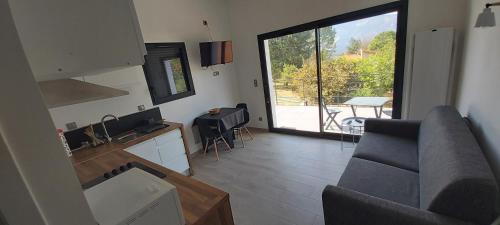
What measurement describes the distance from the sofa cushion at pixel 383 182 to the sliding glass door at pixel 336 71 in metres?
1.44

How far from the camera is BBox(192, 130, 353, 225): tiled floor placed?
2.21 metres

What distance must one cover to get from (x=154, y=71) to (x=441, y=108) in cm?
365

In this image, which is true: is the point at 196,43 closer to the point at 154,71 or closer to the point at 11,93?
the point at 154,71

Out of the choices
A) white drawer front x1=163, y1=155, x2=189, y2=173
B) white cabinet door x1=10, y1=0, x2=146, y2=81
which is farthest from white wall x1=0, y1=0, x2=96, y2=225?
white drawer front x1=163, y1=155, x2=189, y2=173

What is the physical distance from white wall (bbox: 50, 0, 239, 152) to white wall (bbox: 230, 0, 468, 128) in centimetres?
29

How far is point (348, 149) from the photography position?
3346mm

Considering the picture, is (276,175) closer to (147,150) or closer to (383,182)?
(383,182)

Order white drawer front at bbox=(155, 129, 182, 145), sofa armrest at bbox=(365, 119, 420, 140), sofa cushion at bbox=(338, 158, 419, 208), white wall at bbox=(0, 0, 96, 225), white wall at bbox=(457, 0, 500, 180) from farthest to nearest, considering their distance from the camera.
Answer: white drawer front at bbox=(155, 129, 182, 145), sofa armrest at bbox=(365, 119, 420, 140), sofa cushion at bbox=(338, 158, 419, 208), white wall at bbox=(457, 0, 500, 180), white wall at bbox=(0, 0, 96, 225)

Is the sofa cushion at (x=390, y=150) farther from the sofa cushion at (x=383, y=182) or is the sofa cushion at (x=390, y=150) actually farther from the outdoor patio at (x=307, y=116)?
the outdoor patio at (x=307, y=116)

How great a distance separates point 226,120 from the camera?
3592mm

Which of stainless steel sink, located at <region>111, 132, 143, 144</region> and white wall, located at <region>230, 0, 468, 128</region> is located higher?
white wall, located at <region>230, 0, 468, 128</region>

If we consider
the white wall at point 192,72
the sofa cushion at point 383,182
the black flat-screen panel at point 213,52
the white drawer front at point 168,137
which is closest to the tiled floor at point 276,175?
the sofa cushion at point 383,182

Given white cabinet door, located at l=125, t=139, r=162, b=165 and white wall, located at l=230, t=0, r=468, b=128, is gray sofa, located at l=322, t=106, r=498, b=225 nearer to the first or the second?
white wall, located at l=230, t=0, r=468, b=128

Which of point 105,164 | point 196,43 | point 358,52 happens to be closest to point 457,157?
point 358,52
